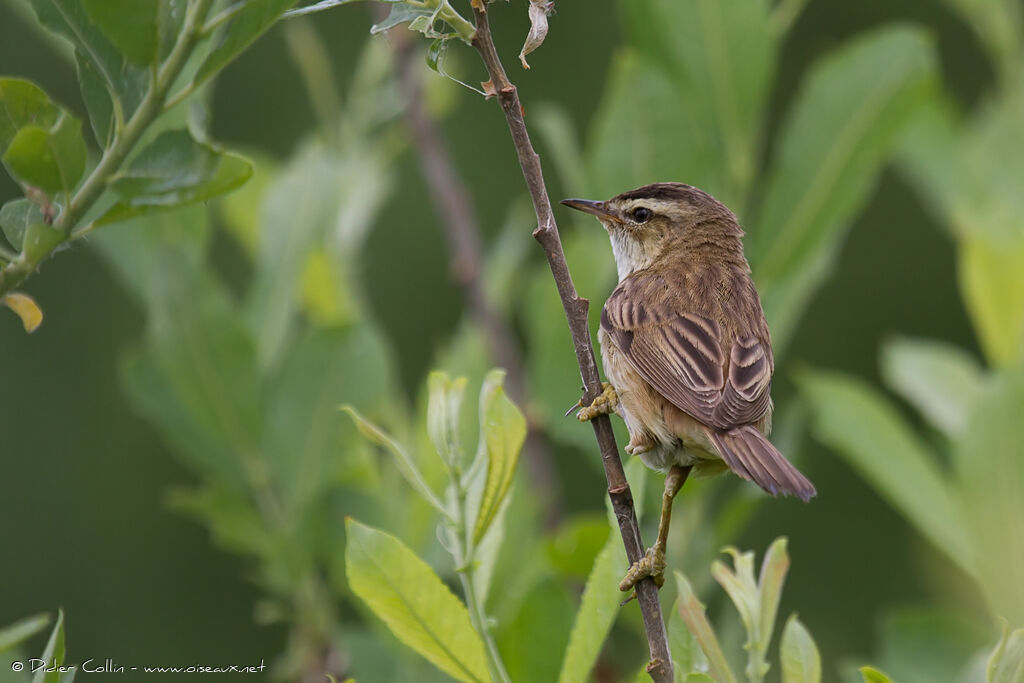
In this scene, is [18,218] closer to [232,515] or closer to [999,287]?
[232,515]

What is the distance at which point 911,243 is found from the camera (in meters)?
8.89

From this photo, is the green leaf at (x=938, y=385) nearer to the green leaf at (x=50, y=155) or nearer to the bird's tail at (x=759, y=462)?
the bird's tail at (x=759, y=462)

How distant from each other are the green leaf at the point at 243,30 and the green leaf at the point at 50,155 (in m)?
0.17

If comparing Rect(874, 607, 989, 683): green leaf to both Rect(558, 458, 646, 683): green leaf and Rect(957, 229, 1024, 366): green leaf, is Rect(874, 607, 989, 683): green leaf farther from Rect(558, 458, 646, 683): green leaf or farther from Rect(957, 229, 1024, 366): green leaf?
Rect(558, 458, 646, 683): green leaf

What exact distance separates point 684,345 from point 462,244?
2.10 feet

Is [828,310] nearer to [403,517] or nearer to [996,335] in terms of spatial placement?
[996,335]

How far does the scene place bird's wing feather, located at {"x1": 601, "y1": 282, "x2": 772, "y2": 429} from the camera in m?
2.60

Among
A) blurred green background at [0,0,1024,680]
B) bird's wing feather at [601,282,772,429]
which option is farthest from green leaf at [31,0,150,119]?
blurred green background at [0,0,1024,680]

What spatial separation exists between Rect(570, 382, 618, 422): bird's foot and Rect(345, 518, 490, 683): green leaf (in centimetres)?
38

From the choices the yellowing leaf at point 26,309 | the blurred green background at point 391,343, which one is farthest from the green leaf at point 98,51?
the blurred green background at point 391,343

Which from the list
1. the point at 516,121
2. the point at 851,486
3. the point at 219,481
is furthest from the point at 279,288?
the point at 851,486

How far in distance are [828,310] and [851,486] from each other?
51.8 inches

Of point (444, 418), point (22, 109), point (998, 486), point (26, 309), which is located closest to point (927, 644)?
point (998, 486)

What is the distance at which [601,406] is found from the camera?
79.2 inches
